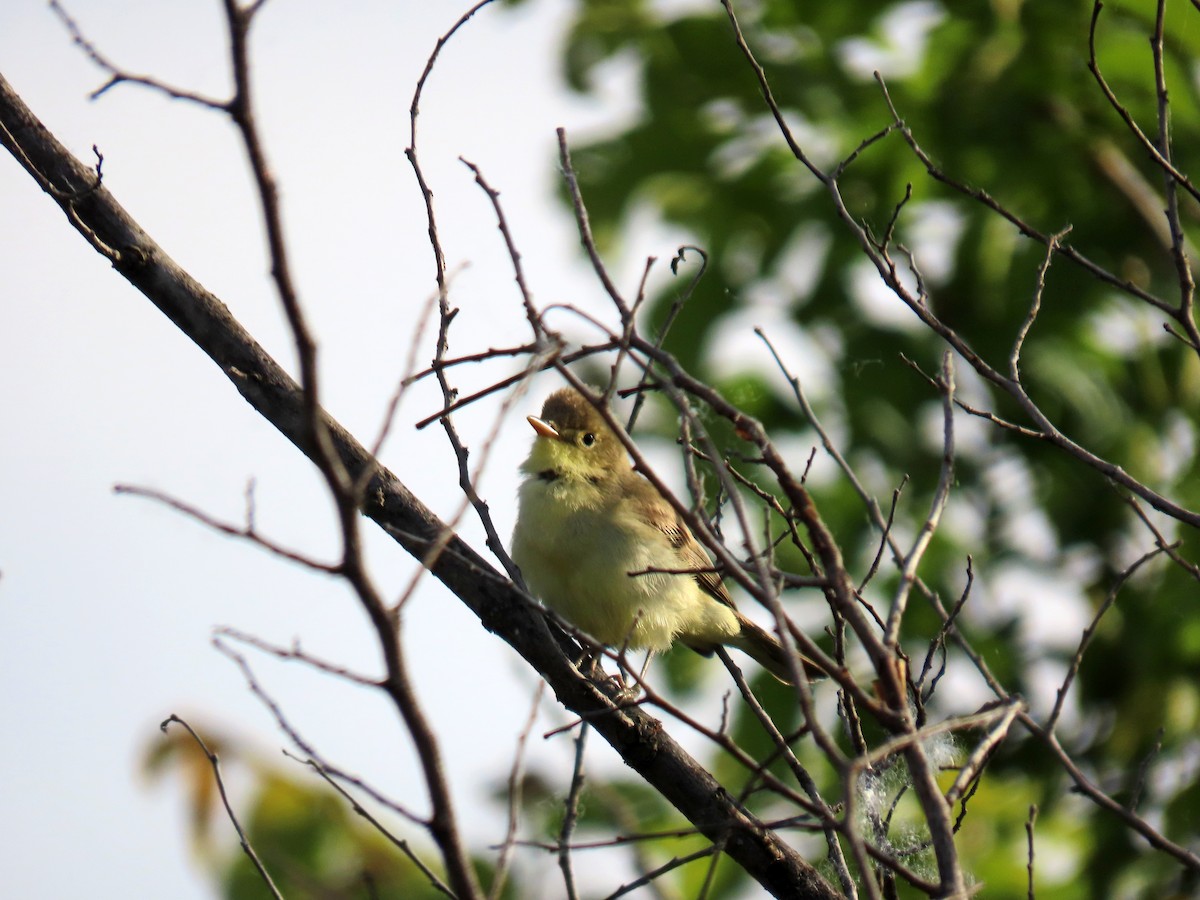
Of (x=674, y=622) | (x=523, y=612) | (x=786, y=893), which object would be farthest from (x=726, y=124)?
(x=786, y=893)

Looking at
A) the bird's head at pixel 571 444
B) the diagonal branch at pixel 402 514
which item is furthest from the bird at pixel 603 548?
the diagonal branch at pixel 402 514

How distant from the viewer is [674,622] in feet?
17.7

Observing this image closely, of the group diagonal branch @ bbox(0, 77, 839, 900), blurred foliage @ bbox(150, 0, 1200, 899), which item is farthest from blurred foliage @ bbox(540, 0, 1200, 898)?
diagonal branch @ bbox(0, 77, 839, 900)

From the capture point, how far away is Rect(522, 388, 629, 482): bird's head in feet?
18.2

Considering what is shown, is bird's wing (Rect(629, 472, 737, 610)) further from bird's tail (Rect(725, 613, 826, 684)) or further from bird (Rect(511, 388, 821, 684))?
bird's tail (Rect(725, 613, 826, 684))

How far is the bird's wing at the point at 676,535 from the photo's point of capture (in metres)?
5.56

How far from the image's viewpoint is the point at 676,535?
5.81 meters

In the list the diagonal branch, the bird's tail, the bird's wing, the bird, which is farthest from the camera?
the bird's tail

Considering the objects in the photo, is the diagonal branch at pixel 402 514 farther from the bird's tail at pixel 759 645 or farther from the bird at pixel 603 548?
the bird's tail at pixel 759 645

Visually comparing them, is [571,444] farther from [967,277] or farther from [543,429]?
[967,277]

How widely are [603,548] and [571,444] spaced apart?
2.20 ft

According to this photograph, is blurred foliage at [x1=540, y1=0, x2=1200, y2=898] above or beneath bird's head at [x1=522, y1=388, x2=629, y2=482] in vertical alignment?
above

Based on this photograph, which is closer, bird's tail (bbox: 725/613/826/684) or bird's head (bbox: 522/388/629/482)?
bird's head (bbox: 522/388/629/482)

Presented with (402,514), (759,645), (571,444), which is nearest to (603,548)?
(571,444)
